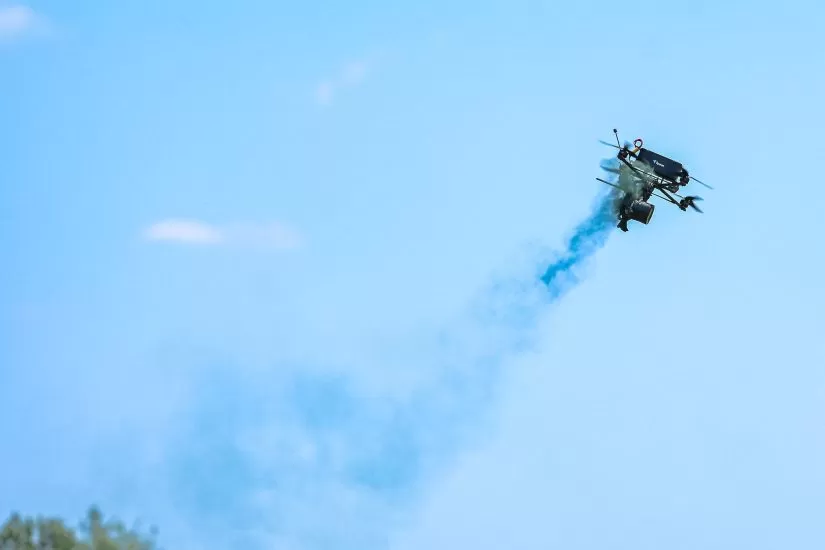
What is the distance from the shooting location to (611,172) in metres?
123

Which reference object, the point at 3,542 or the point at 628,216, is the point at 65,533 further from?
the point at 628,216

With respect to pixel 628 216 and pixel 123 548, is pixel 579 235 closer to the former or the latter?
pixel 628 216

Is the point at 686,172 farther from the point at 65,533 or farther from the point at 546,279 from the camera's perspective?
the point at 65,533

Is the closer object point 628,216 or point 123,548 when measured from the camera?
point 628,216

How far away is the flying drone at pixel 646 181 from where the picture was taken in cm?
12225

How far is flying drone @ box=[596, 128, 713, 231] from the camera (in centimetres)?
12225

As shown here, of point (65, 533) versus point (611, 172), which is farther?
point (65, 533)

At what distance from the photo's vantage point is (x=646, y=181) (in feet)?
402

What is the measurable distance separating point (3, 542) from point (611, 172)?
61120 mm

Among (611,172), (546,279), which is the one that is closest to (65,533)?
(546,279)

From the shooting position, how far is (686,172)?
123m

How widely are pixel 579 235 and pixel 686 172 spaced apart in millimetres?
9301

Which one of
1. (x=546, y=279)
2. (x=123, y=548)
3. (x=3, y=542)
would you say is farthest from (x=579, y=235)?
(x=3, y=542)

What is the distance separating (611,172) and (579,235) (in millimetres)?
5715
